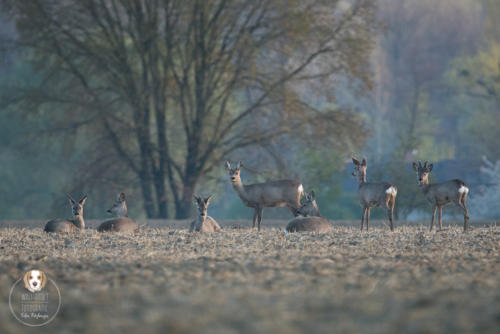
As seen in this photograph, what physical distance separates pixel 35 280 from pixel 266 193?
9042mm

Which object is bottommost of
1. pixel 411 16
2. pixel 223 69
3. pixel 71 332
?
pixel 71 332

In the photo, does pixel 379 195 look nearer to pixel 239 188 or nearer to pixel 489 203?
pixel 239 188

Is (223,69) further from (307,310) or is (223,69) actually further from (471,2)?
(471,2)

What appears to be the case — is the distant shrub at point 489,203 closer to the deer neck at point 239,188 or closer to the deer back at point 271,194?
the deer back at point 271,194

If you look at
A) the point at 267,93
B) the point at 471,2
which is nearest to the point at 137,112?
the point at 267,93

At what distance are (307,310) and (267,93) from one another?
65.0 feet

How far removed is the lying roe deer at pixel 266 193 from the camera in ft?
52.8

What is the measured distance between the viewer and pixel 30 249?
11664mm

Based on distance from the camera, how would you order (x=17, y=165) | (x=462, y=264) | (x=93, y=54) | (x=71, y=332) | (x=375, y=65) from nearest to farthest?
(x=71, y=332) < (x=462, y=264) < (x=93, y=54) < (x=17, y=165) < (x=375, y=65)

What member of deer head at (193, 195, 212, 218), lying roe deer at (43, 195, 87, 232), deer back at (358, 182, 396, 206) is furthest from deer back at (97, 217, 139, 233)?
deer back at (358, 182, 396, 206)

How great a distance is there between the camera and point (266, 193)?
16.1 meters

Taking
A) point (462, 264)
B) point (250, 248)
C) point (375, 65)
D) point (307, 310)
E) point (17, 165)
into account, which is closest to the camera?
point (307, 310)

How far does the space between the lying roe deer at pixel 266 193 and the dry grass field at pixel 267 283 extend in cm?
310

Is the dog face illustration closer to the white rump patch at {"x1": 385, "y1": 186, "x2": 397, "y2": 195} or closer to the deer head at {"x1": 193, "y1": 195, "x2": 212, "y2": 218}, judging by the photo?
the deer head at {"x1": 193, "y1": 195, "x2": 212, "y2": 218}
